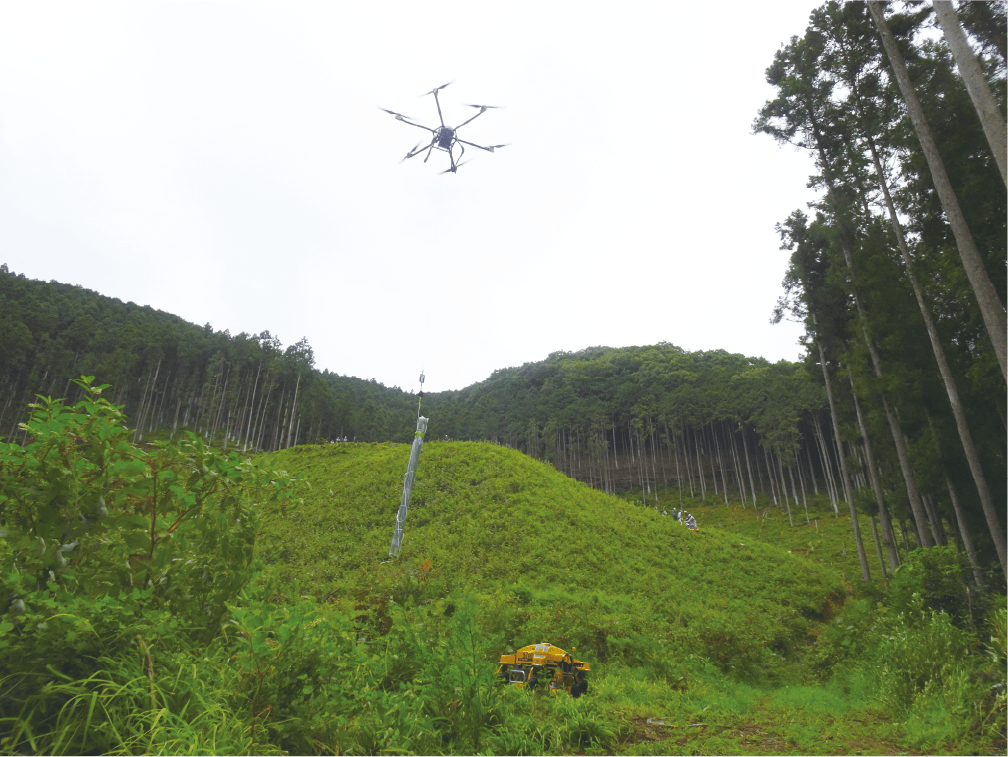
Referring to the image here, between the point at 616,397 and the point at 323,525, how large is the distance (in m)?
52.9

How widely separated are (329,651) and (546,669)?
18.6 ft

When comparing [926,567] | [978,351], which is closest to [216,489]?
[926,567]

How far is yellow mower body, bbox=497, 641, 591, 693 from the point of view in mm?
7716

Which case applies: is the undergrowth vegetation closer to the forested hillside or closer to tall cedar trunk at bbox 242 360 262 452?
the forested hillside

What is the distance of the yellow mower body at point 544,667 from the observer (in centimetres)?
772

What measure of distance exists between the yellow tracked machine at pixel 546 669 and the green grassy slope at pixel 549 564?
2.15m

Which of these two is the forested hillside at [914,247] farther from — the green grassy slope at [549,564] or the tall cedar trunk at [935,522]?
the green grassy slope at [549,564]

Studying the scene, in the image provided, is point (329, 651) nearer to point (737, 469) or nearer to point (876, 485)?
point (876, 485)

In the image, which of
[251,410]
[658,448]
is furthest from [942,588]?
[251,410]

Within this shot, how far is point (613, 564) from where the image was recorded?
18859mm

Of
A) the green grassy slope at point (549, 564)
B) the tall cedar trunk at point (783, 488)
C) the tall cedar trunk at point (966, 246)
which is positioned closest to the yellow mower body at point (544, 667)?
the green grassy slope at point (549, 564)

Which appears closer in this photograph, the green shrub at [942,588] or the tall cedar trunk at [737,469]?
the green shrub at [942,588]

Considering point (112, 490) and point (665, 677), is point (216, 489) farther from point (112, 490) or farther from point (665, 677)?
point (665, 677)

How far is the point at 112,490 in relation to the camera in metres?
2.72
